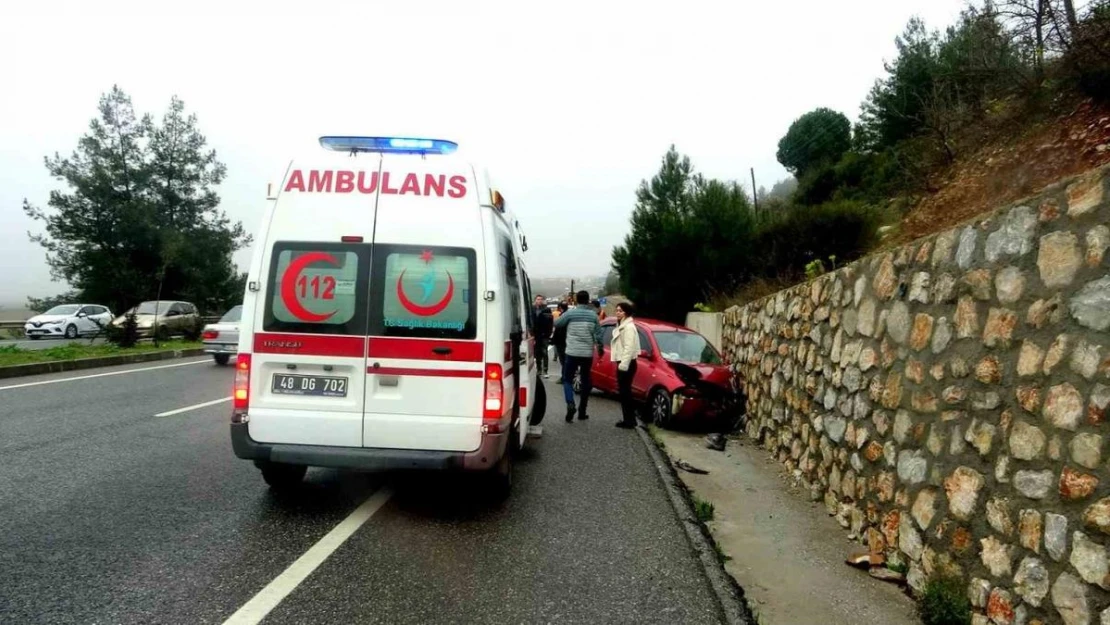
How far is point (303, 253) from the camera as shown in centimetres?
531

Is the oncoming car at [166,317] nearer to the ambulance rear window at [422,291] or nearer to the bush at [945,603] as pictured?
the ambulance rear window at [422,291]

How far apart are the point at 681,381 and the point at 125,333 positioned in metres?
17.7

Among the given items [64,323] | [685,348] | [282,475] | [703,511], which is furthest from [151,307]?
[703,511]

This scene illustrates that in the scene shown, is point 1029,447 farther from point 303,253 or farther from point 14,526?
point 14,526

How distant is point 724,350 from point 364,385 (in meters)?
8.22

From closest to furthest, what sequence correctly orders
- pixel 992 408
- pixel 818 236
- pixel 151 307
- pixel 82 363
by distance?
pixel 992 408, pixel 818 236, pixel 82 363, pixel 151 307

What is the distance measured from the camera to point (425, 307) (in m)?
5.32

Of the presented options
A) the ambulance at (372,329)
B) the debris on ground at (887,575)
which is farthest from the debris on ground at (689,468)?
the debris on ground at (887,575)

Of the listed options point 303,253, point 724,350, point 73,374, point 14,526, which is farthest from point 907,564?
point 73,374

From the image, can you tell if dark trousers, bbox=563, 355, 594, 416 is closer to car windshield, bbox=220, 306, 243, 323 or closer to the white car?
car windshield, bbox=220, 306, 243, 323

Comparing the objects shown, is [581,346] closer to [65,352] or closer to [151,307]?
[65,352]

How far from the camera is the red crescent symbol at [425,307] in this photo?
531 centimetres

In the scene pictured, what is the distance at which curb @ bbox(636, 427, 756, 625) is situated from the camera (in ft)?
13.1

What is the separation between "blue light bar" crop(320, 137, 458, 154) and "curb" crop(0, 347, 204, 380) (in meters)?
12.1
